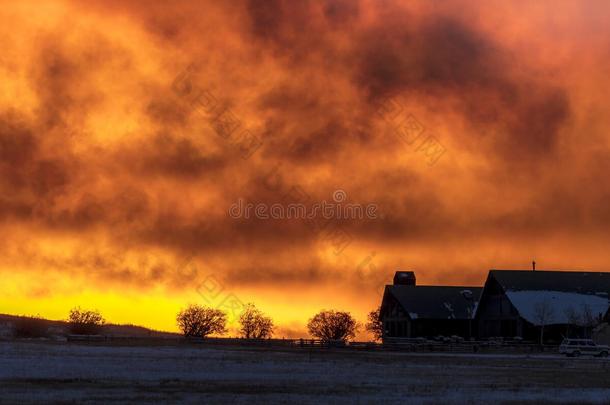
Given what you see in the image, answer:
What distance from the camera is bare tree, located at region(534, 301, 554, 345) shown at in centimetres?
10216

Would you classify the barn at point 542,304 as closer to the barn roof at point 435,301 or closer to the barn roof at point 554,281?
the barn roof at point 554,281

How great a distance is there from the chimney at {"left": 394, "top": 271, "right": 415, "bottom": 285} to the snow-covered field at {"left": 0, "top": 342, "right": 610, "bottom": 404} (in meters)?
84.5

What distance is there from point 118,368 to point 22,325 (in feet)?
310

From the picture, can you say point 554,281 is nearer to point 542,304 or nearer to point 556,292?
point 556,292

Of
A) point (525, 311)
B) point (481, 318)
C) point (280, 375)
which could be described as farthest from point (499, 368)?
point (481, 318)

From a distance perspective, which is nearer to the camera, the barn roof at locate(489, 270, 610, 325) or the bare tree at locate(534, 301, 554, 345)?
the bare tree at locate(534, 301, 554, 345)

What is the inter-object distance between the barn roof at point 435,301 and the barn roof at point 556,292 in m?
10.6

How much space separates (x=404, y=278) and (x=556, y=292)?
35.2 m

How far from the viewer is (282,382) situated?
40.9 m

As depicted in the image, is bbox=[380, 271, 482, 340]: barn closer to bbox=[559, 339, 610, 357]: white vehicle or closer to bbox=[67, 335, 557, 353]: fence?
bbox=[67, 335, 557, 353]: fence

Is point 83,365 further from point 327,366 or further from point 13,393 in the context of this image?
point 13,393

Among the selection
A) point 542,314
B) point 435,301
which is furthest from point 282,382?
point 435,301

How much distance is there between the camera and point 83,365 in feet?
165

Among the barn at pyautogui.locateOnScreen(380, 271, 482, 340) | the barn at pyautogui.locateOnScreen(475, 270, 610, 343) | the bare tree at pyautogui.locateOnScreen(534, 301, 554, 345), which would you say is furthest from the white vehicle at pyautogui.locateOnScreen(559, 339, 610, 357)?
the barn at pyautogui.locateOnScreen(380, 271, 482, 340)
